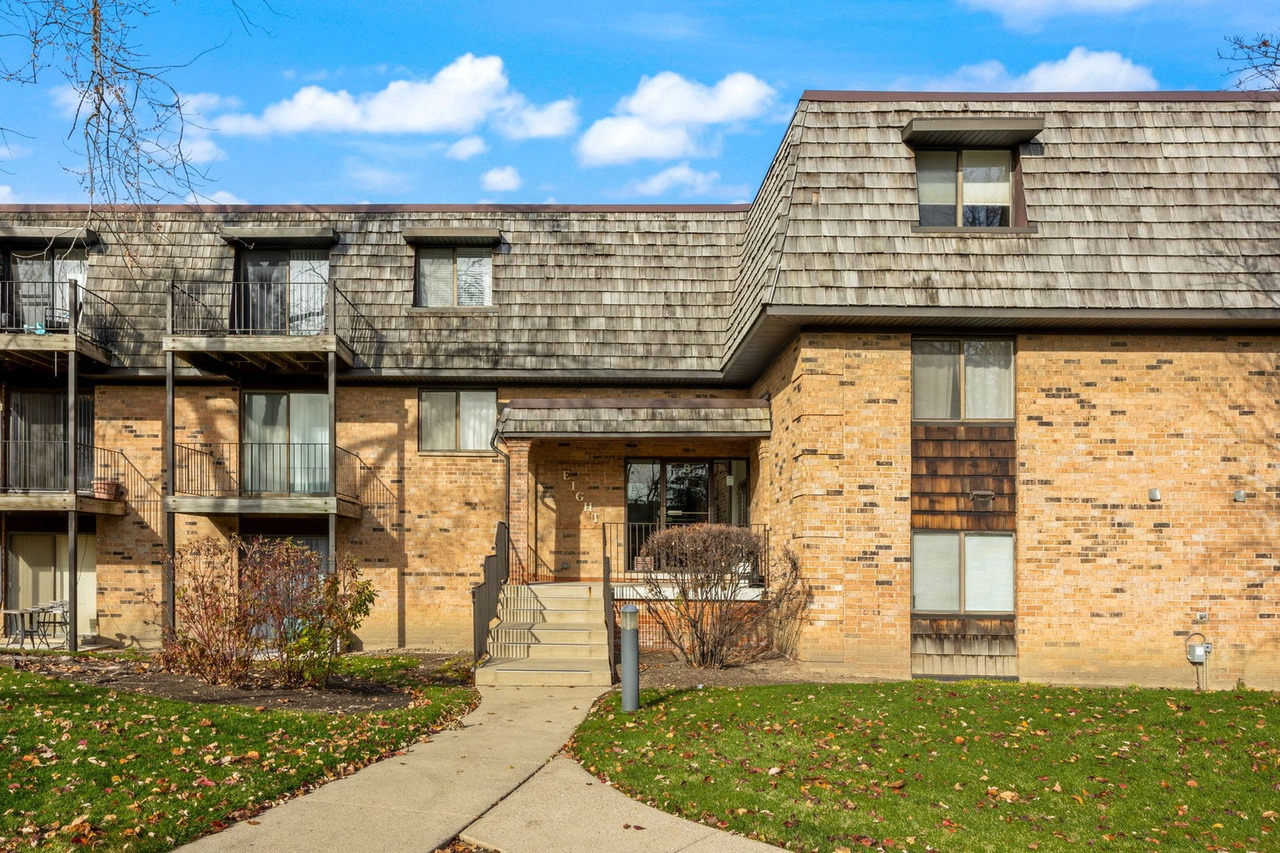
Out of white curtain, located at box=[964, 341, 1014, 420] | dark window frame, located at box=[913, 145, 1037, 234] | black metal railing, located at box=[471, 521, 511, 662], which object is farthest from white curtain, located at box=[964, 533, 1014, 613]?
black metal railing, located at box=[471, 521, 511, 662]

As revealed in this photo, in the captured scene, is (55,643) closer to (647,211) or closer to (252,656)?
(252,656)

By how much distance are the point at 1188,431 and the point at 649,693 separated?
7888mm

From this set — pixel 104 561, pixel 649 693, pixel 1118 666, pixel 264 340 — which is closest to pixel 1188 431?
pixel 1118 666

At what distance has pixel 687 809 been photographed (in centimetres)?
693

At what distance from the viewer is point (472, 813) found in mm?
6898

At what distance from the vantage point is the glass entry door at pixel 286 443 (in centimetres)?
1711

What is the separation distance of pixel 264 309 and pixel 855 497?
10559 mm

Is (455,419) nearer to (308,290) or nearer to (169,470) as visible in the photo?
(308,290)

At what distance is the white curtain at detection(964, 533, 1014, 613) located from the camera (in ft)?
43.4

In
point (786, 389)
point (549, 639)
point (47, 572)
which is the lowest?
point (549, 639)

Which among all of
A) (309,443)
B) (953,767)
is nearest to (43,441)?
(309,443)

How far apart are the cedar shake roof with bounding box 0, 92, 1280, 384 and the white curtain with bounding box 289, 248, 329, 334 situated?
37 centimetres

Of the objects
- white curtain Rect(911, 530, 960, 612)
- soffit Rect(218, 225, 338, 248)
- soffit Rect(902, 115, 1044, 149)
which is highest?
soffit Rect(902, 115, 1044, 149)

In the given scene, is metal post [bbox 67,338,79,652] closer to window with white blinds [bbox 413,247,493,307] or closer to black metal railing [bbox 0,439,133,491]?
black metal railing [bbox 0,439,133,491]
